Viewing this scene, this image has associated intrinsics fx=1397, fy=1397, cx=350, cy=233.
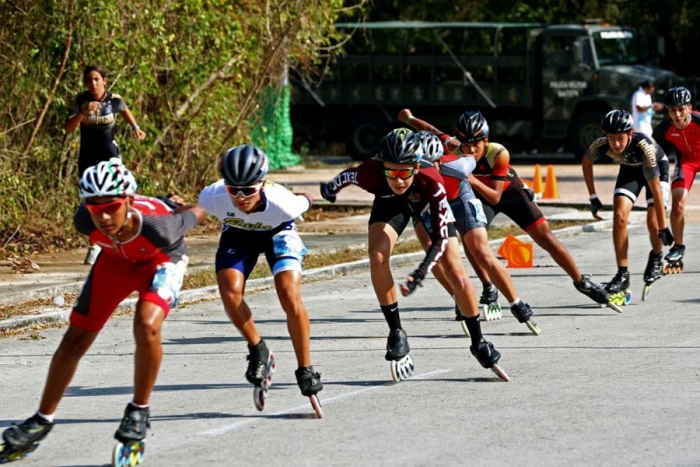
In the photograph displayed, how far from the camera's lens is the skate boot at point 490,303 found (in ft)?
38.6

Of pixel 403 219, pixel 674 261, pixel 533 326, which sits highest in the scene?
pixel 403 219

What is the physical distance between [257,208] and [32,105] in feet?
30.8

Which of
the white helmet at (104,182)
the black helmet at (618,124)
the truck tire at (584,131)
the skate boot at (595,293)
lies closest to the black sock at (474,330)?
the white helmet at (104,182)

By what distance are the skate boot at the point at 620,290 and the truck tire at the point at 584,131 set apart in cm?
1924

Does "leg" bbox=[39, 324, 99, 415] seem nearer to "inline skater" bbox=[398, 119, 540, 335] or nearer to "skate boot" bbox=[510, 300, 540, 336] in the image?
"inline skater" bbox=[398, 119, 540, 335]

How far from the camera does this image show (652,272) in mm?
12984

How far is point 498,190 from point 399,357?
9.35 feet

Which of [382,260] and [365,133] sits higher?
[382,260]

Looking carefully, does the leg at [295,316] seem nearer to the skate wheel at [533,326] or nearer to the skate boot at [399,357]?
the skate boot at [399,357]

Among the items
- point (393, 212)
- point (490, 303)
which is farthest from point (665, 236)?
point (393, 212)

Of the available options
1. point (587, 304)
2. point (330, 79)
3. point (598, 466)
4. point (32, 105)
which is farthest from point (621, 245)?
point (330, 79)

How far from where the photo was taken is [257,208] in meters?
8.16

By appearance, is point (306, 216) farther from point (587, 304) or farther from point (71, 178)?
point (587, 304)

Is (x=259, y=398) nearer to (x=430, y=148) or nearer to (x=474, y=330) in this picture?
(x=474, y=330)
